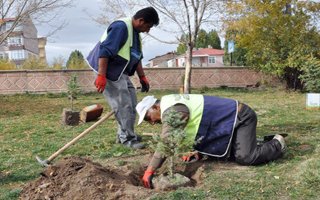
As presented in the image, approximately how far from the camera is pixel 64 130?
7.36 metres

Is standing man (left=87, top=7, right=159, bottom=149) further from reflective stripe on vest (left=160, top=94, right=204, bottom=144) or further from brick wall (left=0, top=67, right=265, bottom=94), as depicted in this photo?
brick wall (left=0, top=67, right=265, bottom=94)

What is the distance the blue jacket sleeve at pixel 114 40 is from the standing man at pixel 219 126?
1092 mm

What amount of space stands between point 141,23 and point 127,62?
0.51 metres

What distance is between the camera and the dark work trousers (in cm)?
409

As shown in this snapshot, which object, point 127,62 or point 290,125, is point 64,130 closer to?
point 127,62

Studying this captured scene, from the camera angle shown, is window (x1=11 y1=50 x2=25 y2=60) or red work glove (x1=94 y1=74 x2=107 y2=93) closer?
red work glove (x1=94 y1=74 x2=107 y2=93)

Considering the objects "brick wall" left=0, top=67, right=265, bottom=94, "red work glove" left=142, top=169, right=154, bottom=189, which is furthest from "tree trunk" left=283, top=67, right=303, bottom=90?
"red work glove" left=142, top=169, right=154, bottom=189

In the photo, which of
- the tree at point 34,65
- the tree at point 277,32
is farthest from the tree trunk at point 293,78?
the tree at point 34,65

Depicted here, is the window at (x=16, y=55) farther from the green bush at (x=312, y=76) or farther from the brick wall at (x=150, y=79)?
the green bush at (x=312, y=76)

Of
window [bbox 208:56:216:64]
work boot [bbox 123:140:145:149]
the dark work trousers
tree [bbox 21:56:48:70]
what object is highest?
window [bbox 208:56:216:64]

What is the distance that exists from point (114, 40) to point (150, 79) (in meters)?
17.0

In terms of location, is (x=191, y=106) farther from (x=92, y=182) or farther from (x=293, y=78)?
(x=293, y=78)

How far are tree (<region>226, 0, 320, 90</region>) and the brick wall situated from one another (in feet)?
8.64

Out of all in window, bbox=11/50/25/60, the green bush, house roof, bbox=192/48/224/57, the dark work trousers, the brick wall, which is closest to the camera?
the dark work trousers
